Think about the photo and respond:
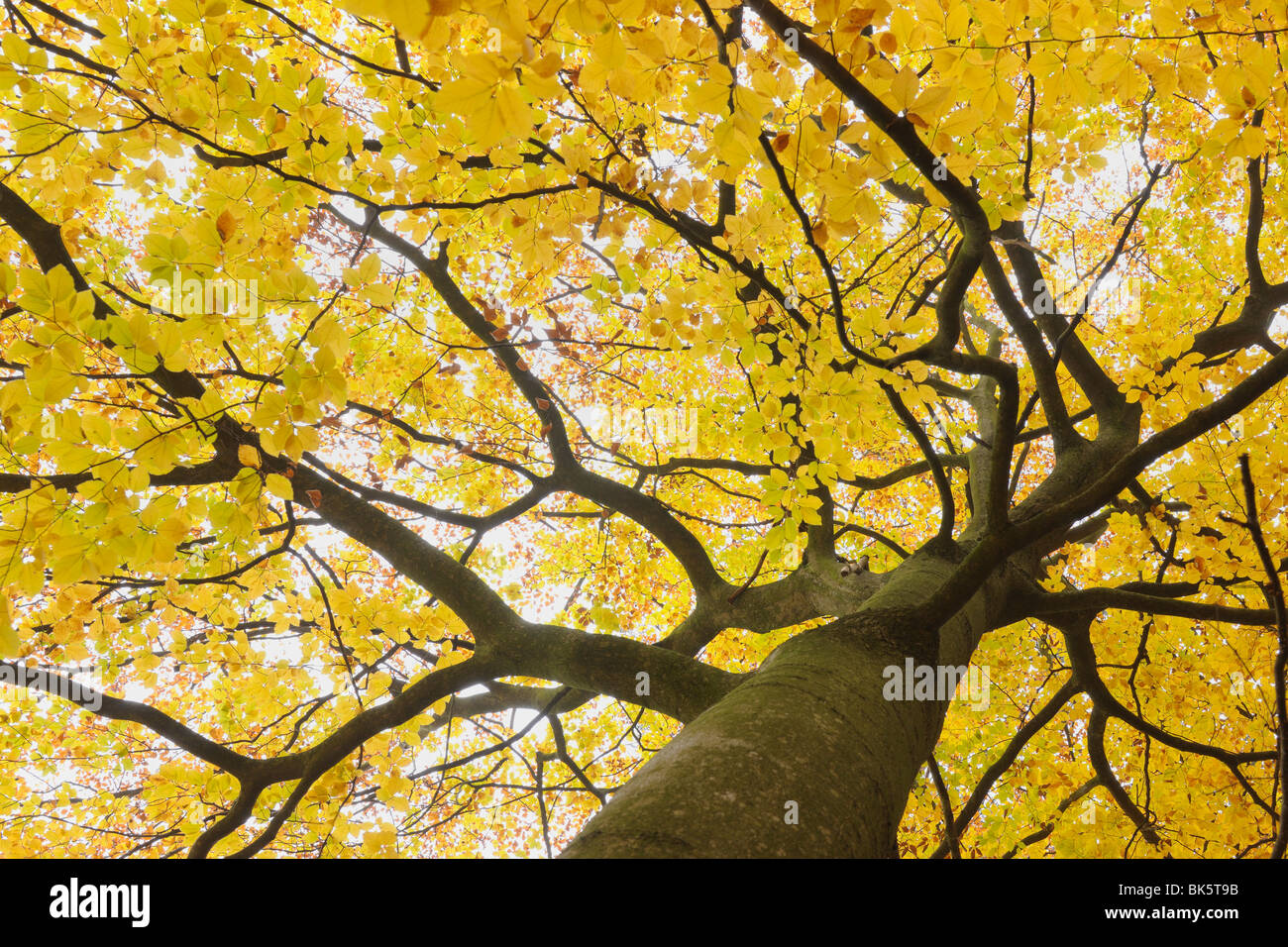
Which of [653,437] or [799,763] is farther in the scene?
[653,437]

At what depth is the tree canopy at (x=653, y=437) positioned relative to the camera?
65.2 inches

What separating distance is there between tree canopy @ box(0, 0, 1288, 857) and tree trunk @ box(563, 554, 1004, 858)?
0.01 m

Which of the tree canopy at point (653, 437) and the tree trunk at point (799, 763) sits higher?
the tree canopy at point (653, 437)

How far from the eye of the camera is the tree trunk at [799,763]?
1.32 metres

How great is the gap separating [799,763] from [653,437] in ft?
17.1

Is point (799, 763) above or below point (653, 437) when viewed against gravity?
below

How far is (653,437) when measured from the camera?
22.1ft

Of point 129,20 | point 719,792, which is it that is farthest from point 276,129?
point 719,792

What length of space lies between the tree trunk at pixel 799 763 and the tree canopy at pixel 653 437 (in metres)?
0.01

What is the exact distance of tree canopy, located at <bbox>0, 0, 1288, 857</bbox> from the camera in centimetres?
166

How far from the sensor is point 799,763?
1631mm
